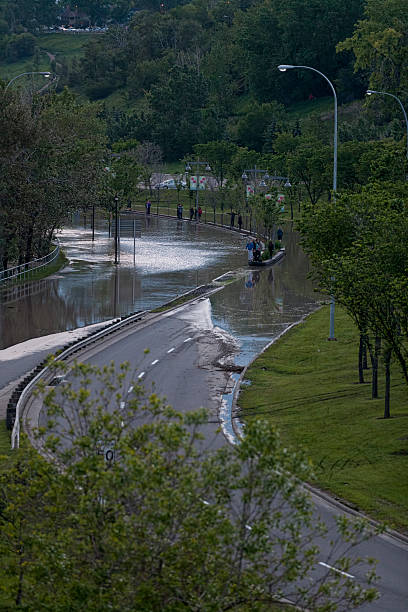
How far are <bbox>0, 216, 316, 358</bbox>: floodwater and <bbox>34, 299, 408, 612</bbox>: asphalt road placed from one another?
1.35 meters

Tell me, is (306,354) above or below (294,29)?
below

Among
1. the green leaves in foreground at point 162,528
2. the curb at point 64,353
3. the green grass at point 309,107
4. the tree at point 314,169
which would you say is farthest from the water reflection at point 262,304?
the green grass at point 309,107

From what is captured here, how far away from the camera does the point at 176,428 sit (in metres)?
9.64

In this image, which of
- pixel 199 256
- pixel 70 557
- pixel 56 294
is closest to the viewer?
pixel 70 557

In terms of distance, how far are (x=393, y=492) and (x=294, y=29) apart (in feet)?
449

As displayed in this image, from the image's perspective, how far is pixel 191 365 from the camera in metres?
34.7

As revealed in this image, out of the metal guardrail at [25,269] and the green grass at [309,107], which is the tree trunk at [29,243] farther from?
the green grass at [309,107]

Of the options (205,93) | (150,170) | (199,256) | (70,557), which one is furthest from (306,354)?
(205,93)

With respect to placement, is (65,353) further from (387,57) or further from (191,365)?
(387,57)

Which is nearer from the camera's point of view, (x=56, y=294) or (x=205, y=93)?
(x=56, y=294)

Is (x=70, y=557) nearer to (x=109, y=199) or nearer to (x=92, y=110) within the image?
(x=109, y=199)

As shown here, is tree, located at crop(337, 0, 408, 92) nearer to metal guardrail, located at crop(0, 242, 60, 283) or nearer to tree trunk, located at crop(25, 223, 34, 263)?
metal guardrail, located at crop(0, 242, 60, 283)

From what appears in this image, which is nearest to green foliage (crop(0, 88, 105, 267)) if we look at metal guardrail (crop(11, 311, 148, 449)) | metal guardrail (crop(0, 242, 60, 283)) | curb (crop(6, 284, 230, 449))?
metal guardrail (crop(0, 242, 60, 283))

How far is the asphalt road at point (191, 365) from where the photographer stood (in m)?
18.0
